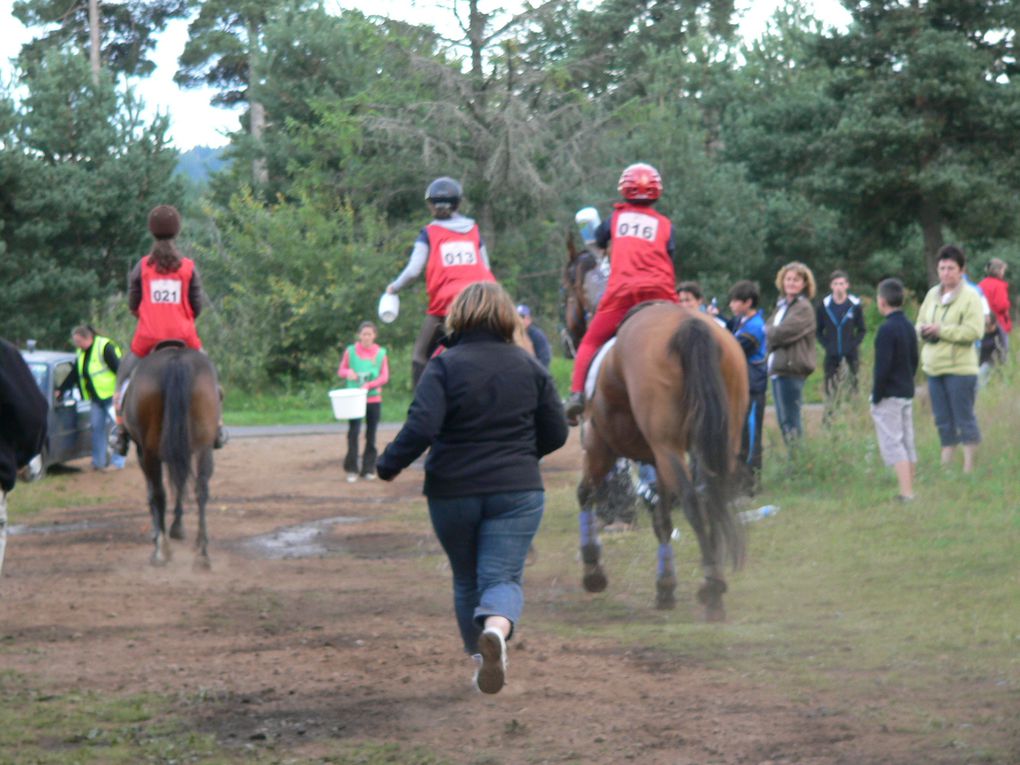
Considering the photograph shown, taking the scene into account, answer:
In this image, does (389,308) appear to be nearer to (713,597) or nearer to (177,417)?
(177,417)

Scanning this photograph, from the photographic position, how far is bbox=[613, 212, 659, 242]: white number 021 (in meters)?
10.0

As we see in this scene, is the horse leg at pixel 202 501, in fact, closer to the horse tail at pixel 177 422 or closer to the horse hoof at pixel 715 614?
the horse tail at pixel 177 422

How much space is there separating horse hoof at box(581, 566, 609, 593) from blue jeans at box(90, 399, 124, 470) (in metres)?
11.7

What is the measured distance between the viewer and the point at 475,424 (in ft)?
22.4

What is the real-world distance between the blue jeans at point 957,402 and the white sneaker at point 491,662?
28.9ft

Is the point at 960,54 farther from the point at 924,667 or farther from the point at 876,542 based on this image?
the point at 924,667

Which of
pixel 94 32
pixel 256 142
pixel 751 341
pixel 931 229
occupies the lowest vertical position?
A: pixel 751 341

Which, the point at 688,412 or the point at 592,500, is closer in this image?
the point at 688,412

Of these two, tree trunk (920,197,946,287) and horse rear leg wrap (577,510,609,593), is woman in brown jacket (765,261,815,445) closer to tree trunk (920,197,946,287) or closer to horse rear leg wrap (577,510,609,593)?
horse rear leg wrap (577,510,609,593)

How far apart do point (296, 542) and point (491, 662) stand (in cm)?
712

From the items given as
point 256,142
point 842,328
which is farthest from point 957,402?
point 256,142

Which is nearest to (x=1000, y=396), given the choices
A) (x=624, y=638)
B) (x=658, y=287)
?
(x=658, y=287)

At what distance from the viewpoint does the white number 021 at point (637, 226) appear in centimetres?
1002

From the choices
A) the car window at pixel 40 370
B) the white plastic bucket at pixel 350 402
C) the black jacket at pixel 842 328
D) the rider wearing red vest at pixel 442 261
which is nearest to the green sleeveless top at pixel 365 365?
the white plastic bucket at pixel 350 402
